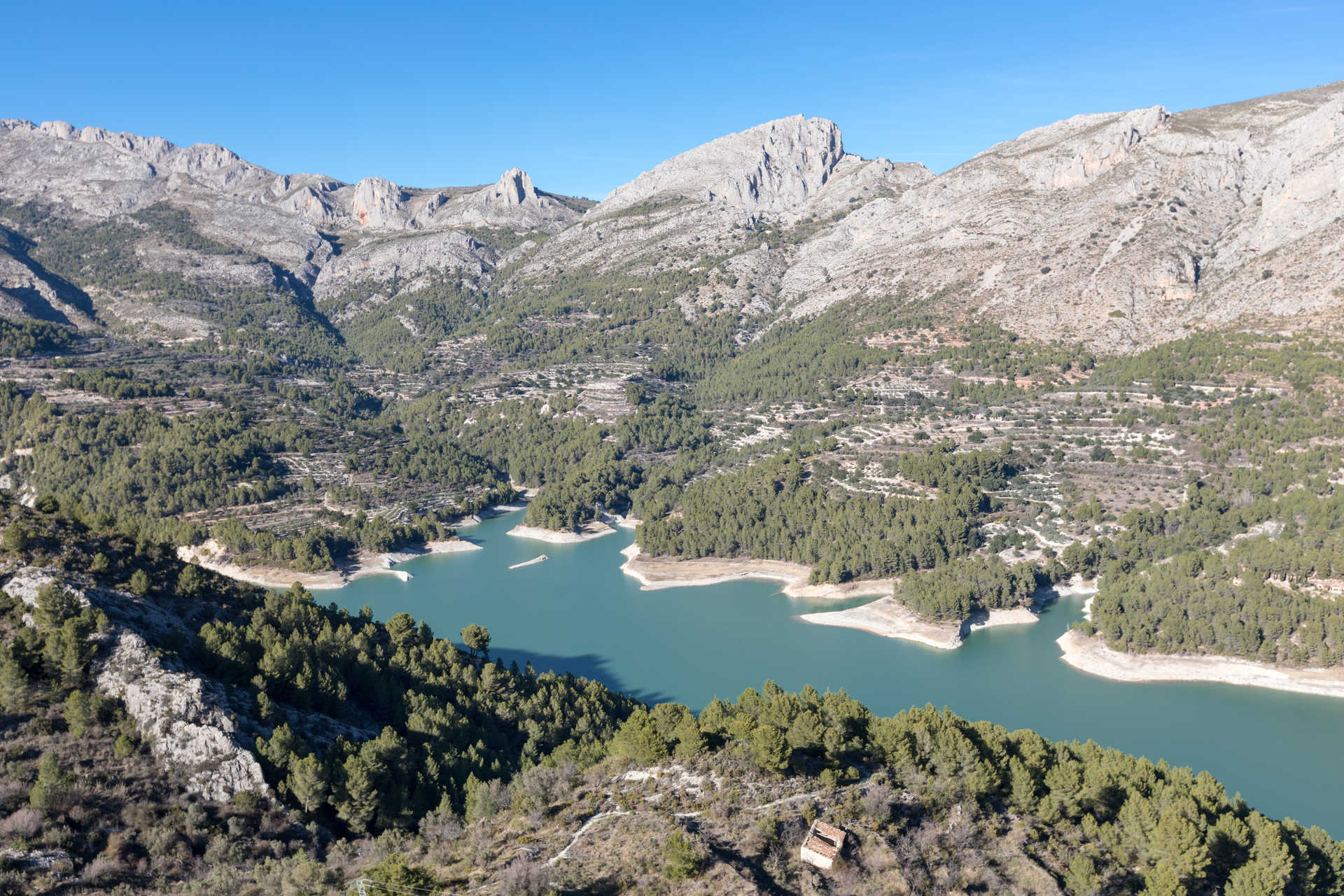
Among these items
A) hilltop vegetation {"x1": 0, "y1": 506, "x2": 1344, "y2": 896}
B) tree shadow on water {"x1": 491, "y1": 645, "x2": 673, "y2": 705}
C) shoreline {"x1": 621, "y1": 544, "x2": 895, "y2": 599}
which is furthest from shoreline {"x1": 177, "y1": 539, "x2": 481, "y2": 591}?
hilltop vegetation {"x1": 0, "y1": 506, "x2": 1344, "y2": 896}

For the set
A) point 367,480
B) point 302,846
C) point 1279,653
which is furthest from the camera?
point 367,480

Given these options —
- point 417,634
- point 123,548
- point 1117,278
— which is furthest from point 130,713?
point 1117,278

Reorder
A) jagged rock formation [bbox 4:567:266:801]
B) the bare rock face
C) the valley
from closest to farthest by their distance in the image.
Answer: the valley → jagged rock formation [bbox 4:567:266:801] → the bare rock face

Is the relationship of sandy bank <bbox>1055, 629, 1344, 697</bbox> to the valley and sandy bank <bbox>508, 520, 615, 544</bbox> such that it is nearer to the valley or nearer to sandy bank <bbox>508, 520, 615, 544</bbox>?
the valley

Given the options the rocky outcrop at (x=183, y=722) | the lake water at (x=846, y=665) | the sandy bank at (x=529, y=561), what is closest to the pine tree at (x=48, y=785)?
the rocky outcrop at (x=183, y=722)

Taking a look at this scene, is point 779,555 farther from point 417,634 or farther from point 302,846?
point 302,846

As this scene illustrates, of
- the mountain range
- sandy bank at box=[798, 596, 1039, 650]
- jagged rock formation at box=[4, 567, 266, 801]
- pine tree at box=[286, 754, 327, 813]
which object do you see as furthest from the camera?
the mountain range
